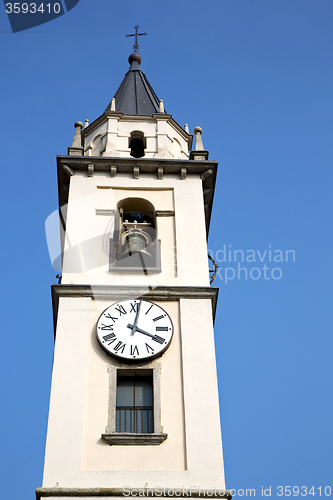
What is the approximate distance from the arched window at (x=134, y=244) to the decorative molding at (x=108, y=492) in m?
6.13

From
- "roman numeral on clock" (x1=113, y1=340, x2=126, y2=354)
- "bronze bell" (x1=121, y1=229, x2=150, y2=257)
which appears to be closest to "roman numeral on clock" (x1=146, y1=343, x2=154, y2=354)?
"roman numeral on clock" (x1=113, y1=340, x2=126, y2=354)

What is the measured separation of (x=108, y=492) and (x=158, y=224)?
8.11 meters

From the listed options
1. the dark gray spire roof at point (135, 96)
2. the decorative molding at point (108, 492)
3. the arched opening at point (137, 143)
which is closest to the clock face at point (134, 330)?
Result: the decorative molding at point (108, 492)

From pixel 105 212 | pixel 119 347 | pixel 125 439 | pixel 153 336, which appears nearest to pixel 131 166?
pixel 105 212

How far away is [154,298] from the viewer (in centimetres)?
1969

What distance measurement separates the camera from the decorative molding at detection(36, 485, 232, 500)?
15.7 metres

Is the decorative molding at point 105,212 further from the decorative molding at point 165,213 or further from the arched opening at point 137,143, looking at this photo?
the arched opening at point 137,143

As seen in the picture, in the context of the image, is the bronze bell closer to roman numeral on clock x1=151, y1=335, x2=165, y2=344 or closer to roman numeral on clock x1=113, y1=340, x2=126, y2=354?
roman numeral on clock x1=151, y1=335, x2=165, y2=344

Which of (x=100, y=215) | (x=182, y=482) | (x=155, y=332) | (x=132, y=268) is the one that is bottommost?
(x=182, y=482)

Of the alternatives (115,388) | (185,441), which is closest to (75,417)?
(115,388)

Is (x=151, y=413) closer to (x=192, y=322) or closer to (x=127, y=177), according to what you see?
(x=192, y=322)

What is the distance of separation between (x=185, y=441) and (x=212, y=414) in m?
0.88

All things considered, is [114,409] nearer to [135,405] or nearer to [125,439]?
[135,405]

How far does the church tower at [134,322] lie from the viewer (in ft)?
54.2
